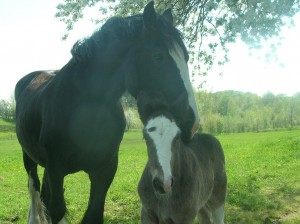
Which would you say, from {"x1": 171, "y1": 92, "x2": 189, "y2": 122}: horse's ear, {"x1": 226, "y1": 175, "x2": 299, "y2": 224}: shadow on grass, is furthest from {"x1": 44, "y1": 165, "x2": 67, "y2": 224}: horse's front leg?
{"x1": 226, "y1": 175, "x2": 299, "y2": 224}: shadow on grass

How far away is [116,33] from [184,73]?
2.57 feet

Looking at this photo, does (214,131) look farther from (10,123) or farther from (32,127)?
(10,123)

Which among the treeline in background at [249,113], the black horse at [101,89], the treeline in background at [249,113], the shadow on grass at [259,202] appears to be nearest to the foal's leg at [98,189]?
the black horse at [101,89]

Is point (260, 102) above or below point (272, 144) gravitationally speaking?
above

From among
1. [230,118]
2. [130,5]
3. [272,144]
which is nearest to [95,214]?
[130,5]

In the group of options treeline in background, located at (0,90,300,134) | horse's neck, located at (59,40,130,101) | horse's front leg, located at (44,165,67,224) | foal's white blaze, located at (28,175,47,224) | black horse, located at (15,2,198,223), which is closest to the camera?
black horse, located at (15,2,198,223)

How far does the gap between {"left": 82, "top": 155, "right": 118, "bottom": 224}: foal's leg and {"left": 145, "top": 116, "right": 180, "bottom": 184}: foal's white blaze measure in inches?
43.7

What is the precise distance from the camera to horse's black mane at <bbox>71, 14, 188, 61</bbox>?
9.46ft

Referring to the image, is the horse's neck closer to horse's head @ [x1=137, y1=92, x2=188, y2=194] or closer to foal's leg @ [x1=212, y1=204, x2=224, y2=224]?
horse's head @ [x1=137, y1=92, x2=188, y2=194]

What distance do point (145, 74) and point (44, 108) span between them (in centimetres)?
126

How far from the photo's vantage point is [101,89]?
321 centimetres

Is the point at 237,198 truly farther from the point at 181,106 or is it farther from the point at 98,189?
the point at 181,106

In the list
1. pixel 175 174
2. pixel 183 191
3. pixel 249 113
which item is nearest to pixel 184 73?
pixel 175 174

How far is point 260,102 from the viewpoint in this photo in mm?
52375
